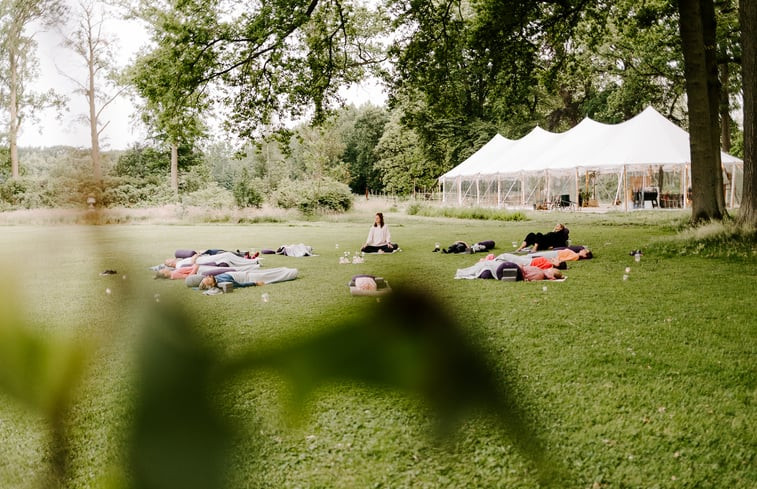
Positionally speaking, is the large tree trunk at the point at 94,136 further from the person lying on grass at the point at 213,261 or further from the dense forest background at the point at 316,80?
the person lying on grass at the point at 213,261

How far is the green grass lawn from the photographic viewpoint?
337 mm

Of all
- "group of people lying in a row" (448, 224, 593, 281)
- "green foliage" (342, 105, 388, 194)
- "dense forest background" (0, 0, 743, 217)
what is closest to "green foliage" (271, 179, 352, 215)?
"dense forest background" (0, 0, 743, 217)

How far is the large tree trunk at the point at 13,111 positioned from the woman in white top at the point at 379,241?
35.8 feet

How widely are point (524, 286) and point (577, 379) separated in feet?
11.6

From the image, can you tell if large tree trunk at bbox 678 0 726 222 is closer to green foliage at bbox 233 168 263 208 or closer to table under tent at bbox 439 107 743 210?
table under tent at bbox 439 107 743 210

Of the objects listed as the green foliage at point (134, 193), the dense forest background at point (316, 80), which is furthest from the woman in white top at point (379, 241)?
the green foliage at point (134, 193)

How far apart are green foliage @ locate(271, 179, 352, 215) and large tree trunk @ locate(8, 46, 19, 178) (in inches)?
1034

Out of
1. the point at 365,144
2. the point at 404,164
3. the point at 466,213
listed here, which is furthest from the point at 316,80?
the point at 365,144

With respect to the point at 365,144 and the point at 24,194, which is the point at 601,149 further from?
the point at 365,144

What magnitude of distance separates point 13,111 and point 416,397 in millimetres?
458

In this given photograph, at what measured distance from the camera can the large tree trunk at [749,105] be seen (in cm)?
904

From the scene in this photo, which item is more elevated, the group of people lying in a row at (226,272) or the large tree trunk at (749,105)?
the large tree trunk at (749,105)

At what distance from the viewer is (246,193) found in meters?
26.3

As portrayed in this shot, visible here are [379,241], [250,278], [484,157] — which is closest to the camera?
[250,278]
